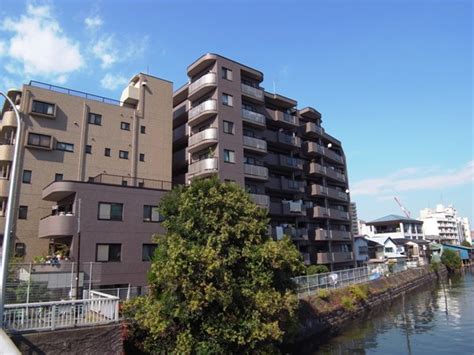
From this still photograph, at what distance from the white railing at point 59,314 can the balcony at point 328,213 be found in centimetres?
3533

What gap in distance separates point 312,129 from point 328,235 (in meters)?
15.2

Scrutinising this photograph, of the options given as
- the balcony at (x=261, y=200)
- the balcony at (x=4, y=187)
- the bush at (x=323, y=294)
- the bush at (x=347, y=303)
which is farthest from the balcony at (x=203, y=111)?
the bush at (x=347, y=303)

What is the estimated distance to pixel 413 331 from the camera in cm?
2808

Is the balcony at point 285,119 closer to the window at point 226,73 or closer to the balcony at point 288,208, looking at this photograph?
the window at point 226,73

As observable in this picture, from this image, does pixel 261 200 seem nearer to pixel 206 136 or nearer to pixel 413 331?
pixel 206 136

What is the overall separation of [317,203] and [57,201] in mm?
35047

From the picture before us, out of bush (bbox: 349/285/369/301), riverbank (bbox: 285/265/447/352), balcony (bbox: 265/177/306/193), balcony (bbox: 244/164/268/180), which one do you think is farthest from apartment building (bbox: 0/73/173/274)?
bush (bbox: 349/285/369/301)

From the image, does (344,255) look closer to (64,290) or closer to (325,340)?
(325,340)

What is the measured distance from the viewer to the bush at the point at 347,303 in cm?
3200

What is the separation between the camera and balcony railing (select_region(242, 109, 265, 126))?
39075 millimetres

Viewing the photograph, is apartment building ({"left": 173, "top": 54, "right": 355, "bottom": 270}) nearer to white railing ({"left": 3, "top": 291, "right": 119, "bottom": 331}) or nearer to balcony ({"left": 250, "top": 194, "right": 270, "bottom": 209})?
balcony ({"left": 250, "top": 194, "right": 270, "bottom": 209})

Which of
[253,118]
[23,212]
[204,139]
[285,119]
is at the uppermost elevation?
[285,119]

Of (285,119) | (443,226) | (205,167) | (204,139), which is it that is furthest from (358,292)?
(443,226)

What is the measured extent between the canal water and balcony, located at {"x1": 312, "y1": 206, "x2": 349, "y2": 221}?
13524 millimetres
